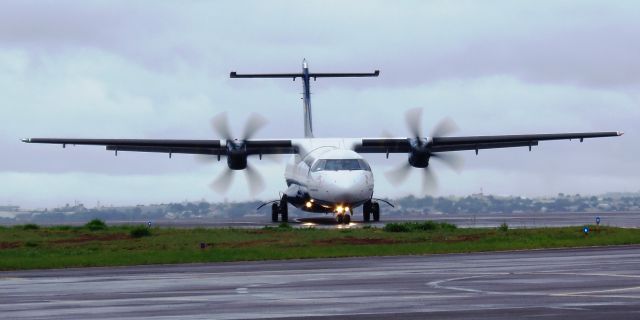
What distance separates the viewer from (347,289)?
749 inches

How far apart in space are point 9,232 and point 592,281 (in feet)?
99.8

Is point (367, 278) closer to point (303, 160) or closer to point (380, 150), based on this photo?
point (303, 160)

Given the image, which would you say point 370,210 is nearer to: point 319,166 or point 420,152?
point 420,152

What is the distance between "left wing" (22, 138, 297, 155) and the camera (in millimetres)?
53650

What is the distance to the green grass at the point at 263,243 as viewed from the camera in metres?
30.6

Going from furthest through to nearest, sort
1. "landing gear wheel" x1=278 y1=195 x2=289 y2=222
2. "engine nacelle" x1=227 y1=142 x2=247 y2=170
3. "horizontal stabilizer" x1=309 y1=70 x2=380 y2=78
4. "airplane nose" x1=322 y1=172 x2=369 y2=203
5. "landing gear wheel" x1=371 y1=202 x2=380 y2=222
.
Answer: "horizontal stabilizer" x1=309 y1=70 x2=380 y2=78, "landing gear wheel" x1=278 y1=195 x2=289 y2=222, "landing gear wheel" x1=371 y1=202 x2=380 y2=222, "engine nacelle" x1=227 y1=142 x2=247 y2=170, "airplane nose" x1=322 y1=172 x2=369 y2=203

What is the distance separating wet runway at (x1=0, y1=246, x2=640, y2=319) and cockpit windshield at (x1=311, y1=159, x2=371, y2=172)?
64.2 feet

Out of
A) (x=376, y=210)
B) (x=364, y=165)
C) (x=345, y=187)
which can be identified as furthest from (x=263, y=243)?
(x=376, y=210)

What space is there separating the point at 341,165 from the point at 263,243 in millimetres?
12606

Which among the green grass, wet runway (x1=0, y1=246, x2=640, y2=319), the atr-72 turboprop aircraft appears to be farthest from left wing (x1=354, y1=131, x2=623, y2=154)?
wet runway (x1=0, y1=246, x2=640, y2=319)

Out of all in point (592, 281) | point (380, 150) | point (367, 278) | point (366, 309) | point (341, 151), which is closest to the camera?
point (366, 309)

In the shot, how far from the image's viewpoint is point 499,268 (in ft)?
77.2

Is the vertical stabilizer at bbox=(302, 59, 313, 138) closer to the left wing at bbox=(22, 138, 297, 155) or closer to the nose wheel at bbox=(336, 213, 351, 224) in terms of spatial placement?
the left wing at bbox=(22, 138, 297, 155)

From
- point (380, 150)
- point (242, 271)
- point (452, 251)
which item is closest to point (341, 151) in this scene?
point (380, 150)
